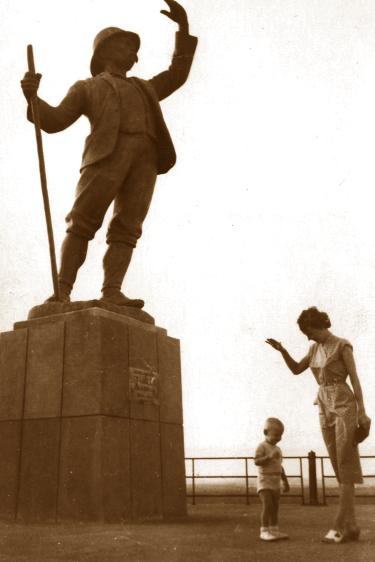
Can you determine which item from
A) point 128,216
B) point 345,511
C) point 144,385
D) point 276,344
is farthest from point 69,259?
point 345,511

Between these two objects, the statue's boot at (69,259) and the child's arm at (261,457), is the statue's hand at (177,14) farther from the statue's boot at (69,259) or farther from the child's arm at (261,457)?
the child's arm at (261,457)

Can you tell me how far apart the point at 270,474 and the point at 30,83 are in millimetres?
→ 3952

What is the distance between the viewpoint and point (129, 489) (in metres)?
5.15

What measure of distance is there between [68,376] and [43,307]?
0.78 meters

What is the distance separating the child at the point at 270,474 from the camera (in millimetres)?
Result: 4227

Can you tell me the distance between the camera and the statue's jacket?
6.01 metres

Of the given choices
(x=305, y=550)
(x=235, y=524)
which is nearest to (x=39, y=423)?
(x=235, y=524)

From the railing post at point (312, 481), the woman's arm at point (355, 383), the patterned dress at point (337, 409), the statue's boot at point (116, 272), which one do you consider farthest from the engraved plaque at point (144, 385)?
the railing post at point (312, 481)

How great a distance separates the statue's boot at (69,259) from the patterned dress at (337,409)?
8.30 feet

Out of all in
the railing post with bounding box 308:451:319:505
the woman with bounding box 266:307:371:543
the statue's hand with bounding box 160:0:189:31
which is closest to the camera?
the woman with bounding box 266:307:371:543

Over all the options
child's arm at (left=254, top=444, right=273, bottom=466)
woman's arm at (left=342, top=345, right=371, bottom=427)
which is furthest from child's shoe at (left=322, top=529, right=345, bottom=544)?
woman's arm at (left=342, top=345, right=371, bottom=427)

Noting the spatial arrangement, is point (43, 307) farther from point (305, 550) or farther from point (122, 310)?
point (305, 550)

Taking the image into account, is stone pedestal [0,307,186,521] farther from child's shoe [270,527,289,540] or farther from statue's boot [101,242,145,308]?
child's shoe [270,527,289,540]

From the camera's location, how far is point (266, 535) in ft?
13.5
